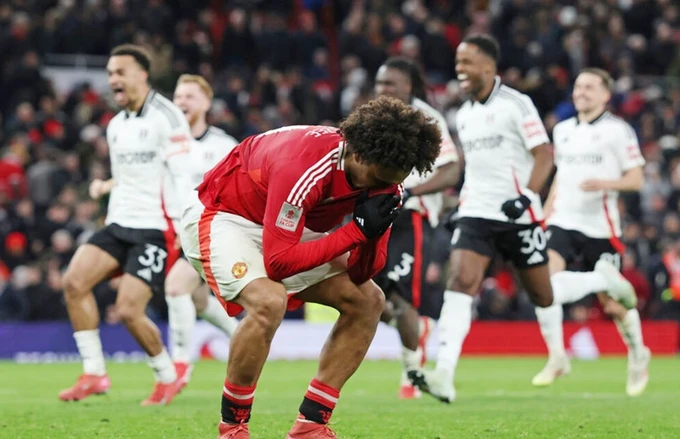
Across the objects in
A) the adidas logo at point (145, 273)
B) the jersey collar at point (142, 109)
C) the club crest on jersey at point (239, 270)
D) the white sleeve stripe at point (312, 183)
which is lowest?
the adidas logo at point (145, 273)

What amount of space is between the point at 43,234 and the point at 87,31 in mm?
5666

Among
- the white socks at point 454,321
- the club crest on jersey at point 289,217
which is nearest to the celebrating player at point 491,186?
the white socks at point 454,321

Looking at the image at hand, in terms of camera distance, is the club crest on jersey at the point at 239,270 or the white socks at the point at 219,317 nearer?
the club crest on jersey at the point at 239,270

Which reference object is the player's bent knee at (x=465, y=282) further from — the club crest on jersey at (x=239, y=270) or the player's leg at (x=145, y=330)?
the club crest on jersey at (x=239, y=270)

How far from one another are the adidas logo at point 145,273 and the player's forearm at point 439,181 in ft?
7.38

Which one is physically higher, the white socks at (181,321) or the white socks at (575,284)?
the white socks at (575,284)

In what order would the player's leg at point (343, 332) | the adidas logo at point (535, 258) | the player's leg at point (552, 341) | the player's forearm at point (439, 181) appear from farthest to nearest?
the player's leg at point (552, 341) → the player's forearm at point (439, 181) → the adidas logo at point (535, 258) → the player's leg at point (343, 332)

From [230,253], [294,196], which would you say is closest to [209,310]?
[230,253]

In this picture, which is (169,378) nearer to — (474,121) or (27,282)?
(474,121)

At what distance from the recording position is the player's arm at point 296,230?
5.96 metres

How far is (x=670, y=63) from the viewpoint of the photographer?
86.0ft

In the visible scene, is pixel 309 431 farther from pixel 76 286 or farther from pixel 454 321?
pixel 76 286

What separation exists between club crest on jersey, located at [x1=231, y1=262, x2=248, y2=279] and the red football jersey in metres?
0.15

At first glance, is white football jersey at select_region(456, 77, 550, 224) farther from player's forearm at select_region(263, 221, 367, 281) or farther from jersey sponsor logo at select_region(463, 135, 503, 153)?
player's forearm at select_region(263, 221, 367, 281)
